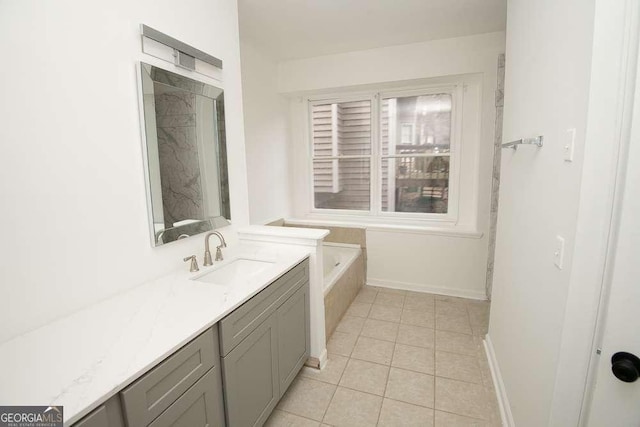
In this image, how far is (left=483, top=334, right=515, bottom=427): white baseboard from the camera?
1612 mm

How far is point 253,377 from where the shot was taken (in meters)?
1.44

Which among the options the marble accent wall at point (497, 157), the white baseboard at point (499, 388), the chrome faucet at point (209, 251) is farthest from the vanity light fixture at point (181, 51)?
the white baseboard at point (499, 388)

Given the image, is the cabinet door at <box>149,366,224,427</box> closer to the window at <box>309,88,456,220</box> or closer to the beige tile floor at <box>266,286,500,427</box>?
the beige tile floor at <box>266,286,500,427</box>

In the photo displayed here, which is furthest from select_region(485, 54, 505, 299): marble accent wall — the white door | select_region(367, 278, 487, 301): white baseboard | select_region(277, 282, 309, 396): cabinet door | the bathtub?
the white door

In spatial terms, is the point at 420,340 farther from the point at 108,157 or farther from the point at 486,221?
the point at 108,157

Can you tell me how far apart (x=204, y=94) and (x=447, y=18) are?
2.11m

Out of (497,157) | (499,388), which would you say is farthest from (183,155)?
(497,157)

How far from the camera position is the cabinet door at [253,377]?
1284 millimetres

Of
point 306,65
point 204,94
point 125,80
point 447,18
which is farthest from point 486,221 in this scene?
point 125,80

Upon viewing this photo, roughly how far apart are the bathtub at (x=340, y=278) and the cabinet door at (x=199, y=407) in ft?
4.08

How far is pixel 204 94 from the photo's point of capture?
1832 mm

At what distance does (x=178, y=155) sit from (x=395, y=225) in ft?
8.17
